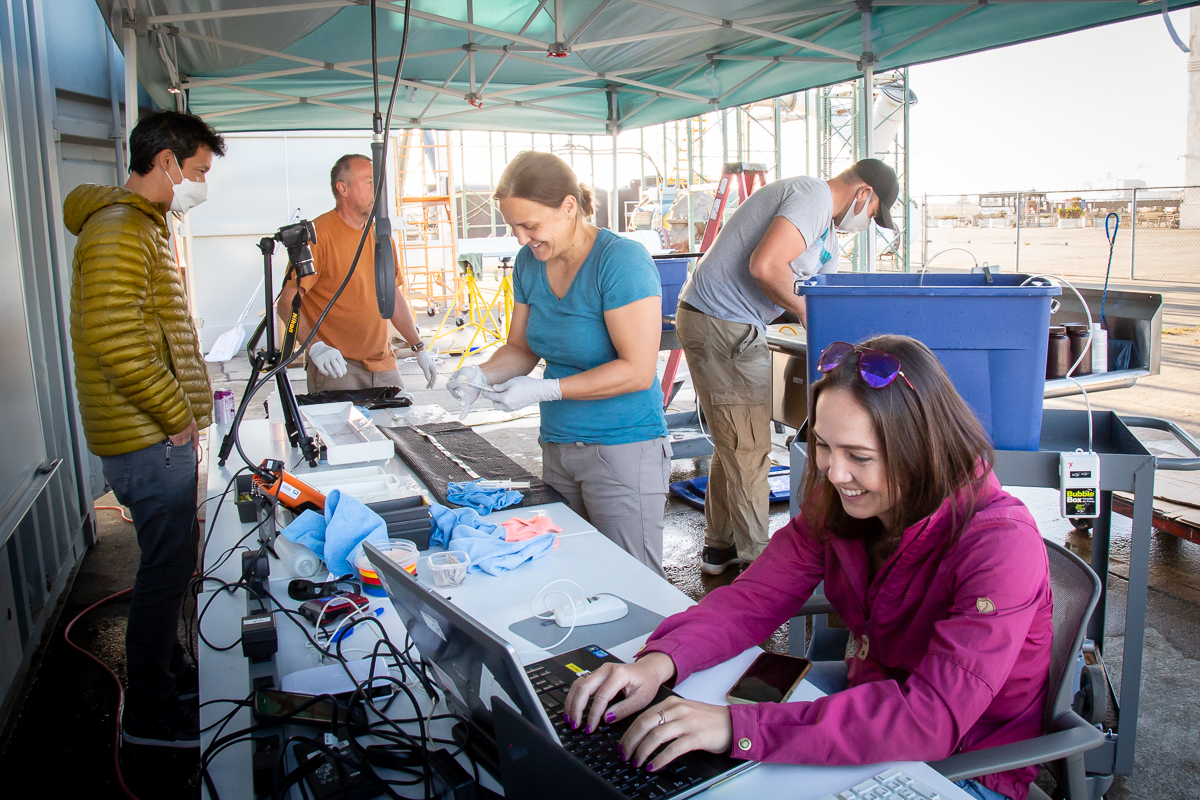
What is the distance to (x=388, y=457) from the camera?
2.18 m

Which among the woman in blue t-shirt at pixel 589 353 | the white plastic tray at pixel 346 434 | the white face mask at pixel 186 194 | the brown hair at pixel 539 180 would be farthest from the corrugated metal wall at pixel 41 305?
the brown hair at pixel 539 180

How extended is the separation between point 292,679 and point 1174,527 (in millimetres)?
3278

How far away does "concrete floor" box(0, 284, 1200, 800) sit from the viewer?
2.09 meters

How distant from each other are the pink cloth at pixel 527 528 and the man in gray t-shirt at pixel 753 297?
1385mm

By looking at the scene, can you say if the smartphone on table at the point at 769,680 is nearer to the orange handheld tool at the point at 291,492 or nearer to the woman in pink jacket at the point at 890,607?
the woman in pink jacket at the point at 890,607

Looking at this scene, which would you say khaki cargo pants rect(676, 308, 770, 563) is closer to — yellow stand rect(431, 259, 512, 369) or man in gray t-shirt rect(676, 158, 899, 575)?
man in gray t-shirt rect(676, 158, 899, 575)

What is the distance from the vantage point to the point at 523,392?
1957mm

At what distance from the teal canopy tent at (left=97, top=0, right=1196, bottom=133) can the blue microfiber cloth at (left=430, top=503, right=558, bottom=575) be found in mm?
2641

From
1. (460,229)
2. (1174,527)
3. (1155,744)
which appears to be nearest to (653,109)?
(1174,527)

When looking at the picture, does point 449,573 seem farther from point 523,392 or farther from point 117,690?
point 117,690

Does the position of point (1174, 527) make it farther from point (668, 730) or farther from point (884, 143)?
point (884, 143)

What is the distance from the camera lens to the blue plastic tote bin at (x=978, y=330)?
1.74m

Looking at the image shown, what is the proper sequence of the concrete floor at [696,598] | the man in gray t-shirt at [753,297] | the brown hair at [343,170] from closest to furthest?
1. the concrete floor at [696,598]
2. the man in gray t-shirt at [753,297]
3. the brown hair at [343,170]

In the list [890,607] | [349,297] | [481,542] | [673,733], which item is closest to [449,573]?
[481,542]
